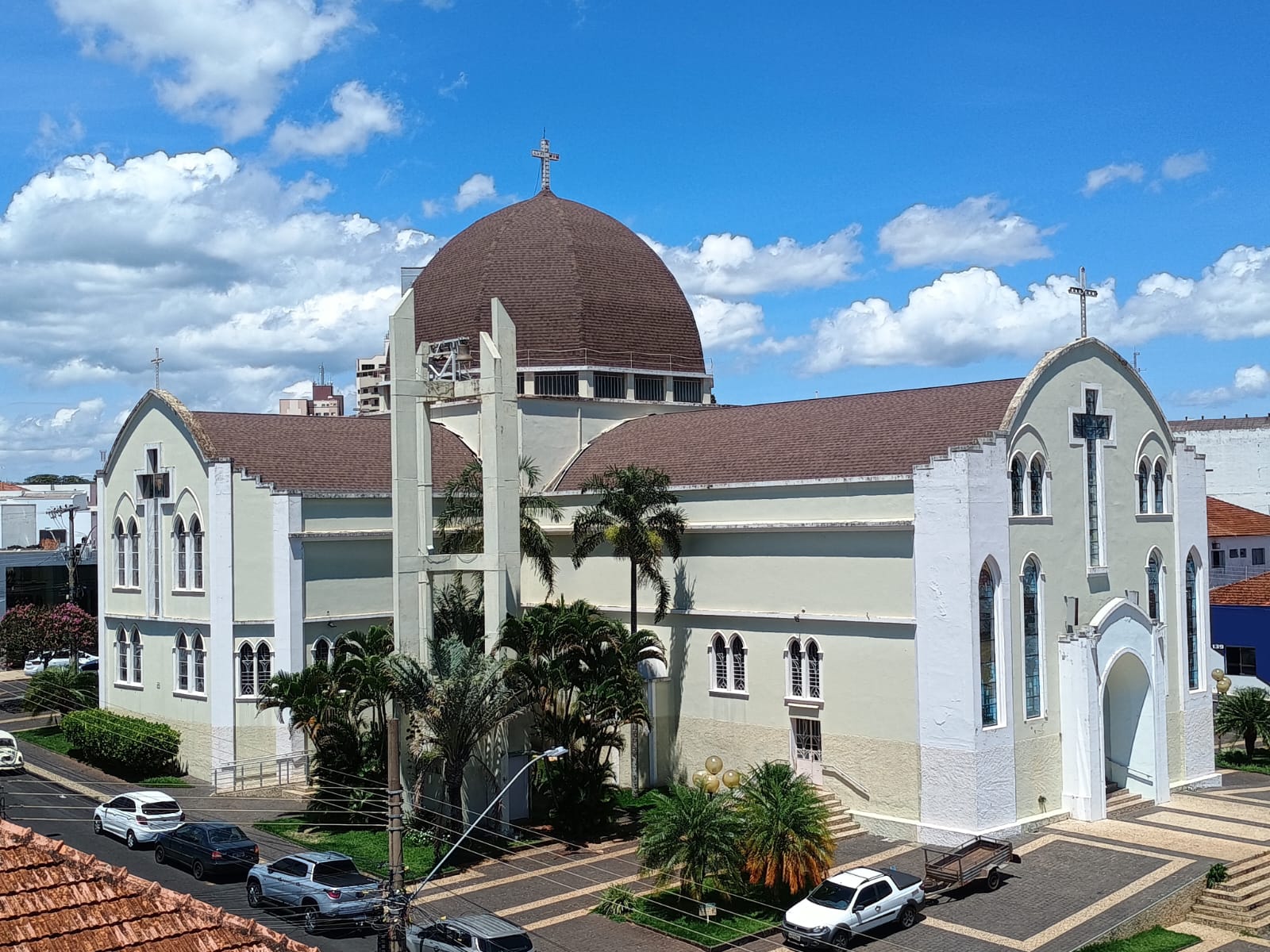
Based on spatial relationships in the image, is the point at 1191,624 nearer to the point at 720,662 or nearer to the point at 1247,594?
the point at 1247,594

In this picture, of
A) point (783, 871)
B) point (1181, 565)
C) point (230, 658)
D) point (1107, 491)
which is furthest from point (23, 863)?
point (1181, 565)

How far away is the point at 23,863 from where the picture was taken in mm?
12867

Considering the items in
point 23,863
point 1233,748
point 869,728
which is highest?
point 23,863

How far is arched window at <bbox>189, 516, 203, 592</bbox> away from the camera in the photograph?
1563 inches

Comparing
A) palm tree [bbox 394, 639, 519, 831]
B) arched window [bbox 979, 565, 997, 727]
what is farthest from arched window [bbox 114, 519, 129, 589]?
arched window [bbox 979, 565, 997, 727]

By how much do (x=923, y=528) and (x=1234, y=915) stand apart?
10.6 metres

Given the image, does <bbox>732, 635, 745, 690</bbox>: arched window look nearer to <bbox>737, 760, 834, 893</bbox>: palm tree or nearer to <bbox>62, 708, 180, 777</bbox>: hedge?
<bbox>737, 760, 834, 893</bbox>: palm tree

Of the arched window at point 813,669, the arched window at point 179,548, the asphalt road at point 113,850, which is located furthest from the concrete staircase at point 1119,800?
the arched window at point 179,548

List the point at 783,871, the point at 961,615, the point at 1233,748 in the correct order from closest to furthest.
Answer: the point at 783,871, the point at 961,615, the point at 1233,748

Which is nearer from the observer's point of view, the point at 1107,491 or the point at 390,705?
the point at 390,705

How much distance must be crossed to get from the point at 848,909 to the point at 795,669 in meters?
9.70

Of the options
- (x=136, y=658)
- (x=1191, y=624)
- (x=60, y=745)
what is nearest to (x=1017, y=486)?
(x=1191, y=624)

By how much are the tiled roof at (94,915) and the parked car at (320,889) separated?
40.5ft

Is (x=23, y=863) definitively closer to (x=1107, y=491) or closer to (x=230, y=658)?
(x=230, y=658)
